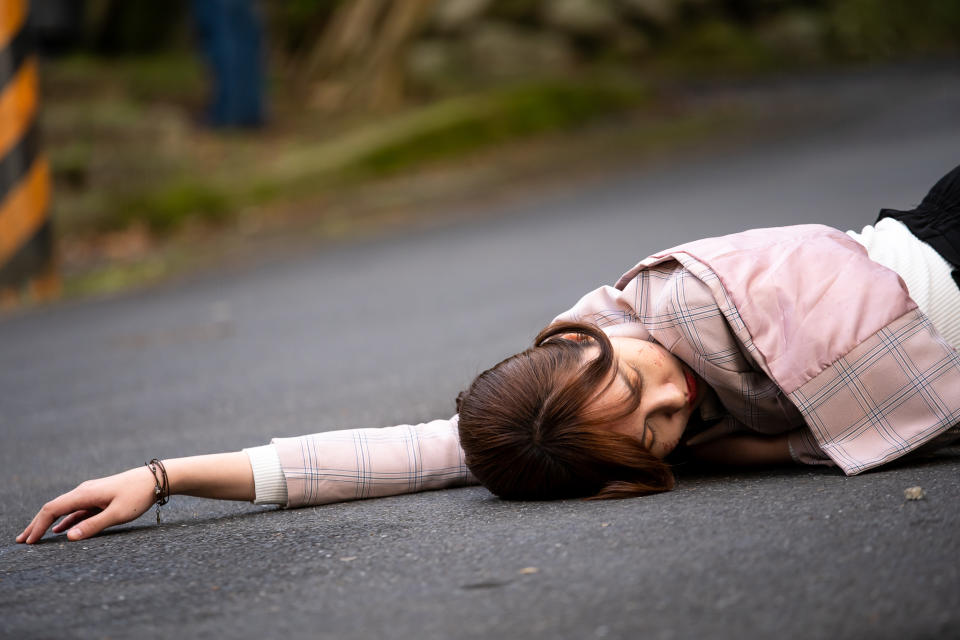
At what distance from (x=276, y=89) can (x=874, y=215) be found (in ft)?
32.0

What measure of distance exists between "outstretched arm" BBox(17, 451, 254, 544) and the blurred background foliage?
6831mm

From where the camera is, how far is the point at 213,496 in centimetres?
257

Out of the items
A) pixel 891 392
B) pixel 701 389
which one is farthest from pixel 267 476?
pixel 891 392

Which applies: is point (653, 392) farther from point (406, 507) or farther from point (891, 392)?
point (406, 507)

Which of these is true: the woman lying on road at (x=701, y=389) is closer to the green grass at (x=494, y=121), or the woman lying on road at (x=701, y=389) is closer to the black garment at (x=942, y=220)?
the black garment at (x=942, y=220)

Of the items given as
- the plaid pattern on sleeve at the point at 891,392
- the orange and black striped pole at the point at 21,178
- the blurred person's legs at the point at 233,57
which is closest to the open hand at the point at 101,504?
the plaid pattern on sleeve at the point at 891,392

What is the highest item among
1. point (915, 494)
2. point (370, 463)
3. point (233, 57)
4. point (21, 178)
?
point (233, 57)

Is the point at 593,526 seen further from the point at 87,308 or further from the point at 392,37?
the point at 392,37

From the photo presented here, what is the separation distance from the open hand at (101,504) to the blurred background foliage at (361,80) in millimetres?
6840

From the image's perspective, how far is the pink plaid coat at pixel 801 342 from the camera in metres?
2.31

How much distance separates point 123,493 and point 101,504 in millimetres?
62

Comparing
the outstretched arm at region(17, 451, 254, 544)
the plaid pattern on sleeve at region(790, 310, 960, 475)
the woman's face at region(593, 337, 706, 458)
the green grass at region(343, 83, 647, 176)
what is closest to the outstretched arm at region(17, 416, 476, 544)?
the outstretched arm at region(17, 451, 254, 544)

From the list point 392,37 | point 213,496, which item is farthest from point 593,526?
point 392,37

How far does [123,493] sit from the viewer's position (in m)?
2.48
